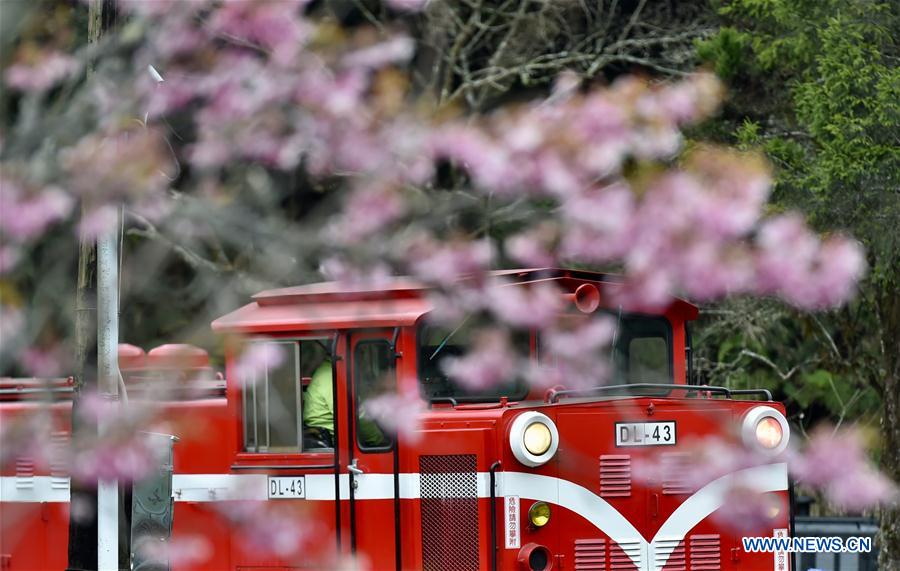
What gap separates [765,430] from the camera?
30.9ft

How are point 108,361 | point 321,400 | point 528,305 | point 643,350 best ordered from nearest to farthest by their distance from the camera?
point 528,305 → point 108,361 → point 321,400 → point 643,350

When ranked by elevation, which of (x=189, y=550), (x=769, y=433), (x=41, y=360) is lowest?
(x=189, y=550)

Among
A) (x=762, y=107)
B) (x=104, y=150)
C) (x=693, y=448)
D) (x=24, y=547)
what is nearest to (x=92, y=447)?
(x=104, y=150)

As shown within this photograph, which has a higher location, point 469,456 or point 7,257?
point 7,257

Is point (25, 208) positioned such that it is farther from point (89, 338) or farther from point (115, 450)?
point (89, 338)

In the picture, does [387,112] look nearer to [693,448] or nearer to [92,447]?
[92,447]

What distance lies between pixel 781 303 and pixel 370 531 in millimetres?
6702

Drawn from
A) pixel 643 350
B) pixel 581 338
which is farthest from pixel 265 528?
pixel 643 350

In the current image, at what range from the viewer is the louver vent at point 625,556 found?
9430 millimetres

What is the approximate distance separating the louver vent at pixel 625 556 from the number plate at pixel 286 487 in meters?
2.26

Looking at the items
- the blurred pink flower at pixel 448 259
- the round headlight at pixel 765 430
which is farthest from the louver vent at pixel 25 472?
the blurred pink flower at pixel 448 259

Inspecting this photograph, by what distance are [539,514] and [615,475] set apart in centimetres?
63

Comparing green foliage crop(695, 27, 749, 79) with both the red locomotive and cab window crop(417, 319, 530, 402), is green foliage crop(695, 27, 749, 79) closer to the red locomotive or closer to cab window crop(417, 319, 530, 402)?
the red locomotive

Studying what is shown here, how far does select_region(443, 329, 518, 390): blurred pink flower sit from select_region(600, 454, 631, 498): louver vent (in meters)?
0.90
